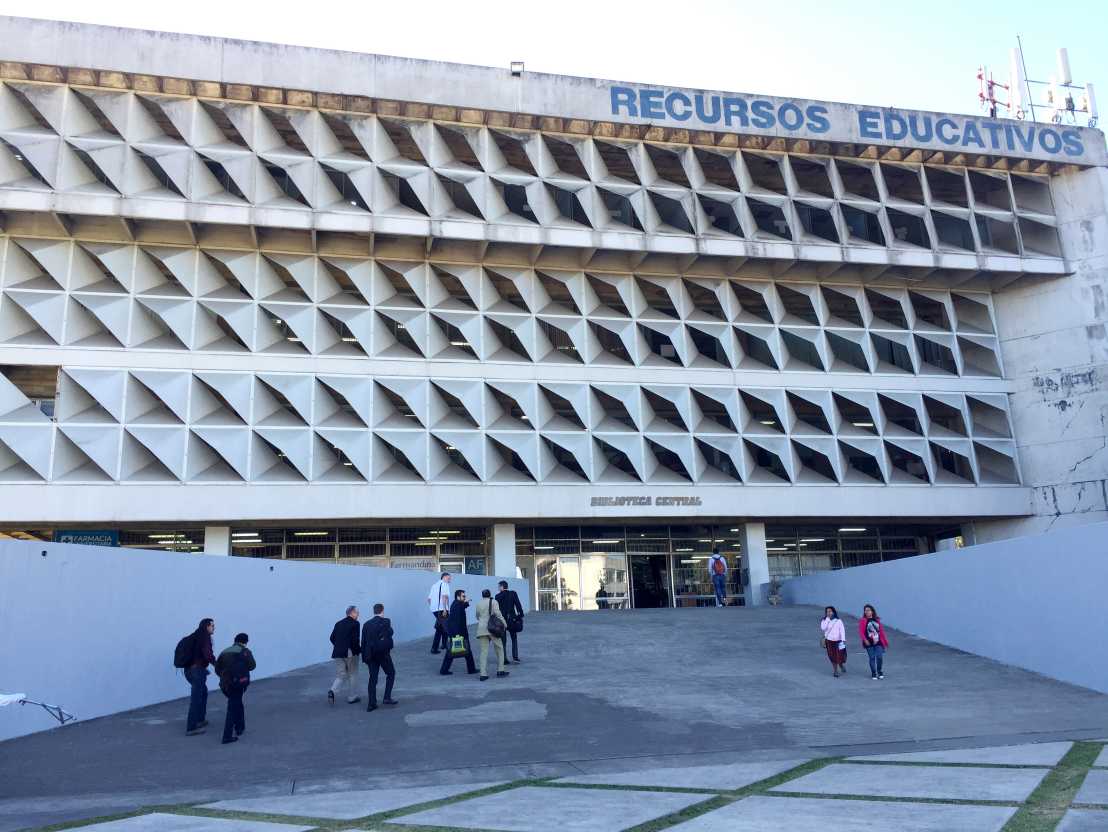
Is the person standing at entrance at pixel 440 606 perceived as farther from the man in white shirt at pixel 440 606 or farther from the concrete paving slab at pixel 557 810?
the concrete paving slab at pixel 557 810

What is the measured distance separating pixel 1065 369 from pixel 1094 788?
28977mm

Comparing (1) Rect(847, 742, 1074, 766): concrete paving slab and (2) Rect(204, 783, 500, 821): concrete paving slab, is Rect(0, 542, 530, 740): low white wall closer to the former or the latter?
(2) Rect(204, 783, 500, 821): concrete paving slab

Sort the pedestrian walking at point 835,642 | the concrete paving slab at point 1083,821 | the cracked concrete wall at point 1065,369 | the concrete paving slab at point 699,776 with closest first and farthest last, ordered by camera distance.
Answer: the concrete paving slab at point 1083,821 < the concrete paving slab at point 699,776 < the pedestrian walking at point 835,642 < the cracked concrete wall at point 1065,369

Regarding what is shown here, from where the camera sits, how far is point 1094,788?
26.3ft

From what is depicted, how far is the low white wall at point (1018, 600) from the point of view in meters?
14.8

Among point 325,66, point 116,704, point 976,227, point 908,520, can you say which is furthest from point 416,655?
A: point 976,227

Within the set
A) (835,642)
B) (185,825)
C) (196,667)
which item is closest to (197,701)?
(196,667)

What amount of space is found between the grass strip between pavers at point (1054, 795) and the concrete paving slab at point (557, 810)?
263cm

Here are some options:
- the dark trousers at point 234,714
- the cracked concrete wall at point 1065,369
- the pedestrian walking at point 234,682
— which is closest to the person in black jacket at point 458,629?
the pedestrian walking at point 234,682

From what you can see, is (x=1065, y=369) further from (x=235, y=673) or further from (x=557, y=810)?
(x=557, y=810)

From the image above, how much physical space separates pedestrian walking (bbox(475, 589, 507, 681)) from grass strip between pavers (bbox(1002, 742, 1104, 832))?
29.2ft

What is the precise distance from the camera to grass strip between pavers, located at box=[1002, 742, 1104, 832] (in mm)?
6977

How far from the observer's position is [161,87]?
28359mm

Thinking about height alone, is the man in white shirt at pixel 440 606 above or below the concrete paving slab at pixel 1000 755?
above
